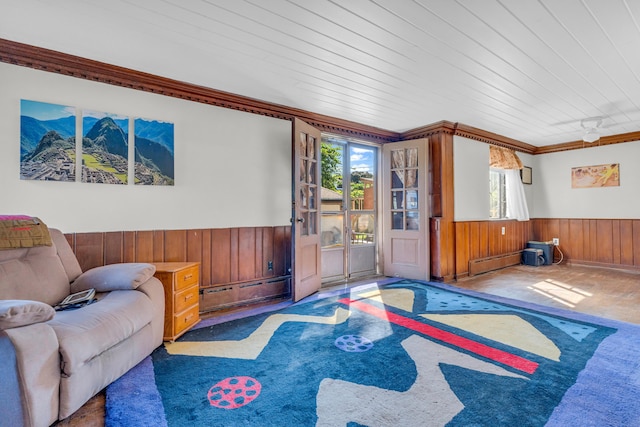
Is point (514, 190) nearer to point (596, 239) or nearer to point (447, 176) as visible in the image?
point (596, 239)

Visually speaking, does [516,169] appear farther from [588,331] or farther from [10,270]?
[10,270]

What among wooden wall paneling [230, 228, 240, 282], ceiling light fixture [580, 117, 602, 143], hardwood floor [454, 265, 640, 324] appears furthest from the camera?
ceiling light fixture [580, 117, 602, 143]

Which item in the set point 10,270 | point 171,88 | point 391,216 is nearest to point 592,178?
point 391,216

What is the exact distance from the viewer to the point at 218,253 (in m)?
3.37

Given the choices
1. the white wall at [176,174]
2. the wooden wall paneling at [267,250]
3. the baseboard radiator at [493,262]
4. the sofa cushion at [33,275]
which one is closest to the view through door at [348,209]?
the white wall at [176,174]

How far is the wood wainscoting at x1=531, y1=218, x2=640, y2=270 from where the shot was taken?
5176 millimetres

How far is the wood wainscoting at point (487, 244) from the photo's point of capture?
478 cm

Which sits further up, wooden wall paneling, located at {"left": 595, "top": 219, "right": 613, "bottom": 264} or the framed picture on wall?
the framed picture on wall

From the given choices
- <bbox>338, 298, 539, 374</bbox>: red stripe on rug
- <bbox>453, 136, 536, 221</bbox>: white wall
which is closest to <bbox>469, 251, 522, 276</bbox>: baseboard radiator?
<bbox>453, 136, 536, 221</bbox>: white wall

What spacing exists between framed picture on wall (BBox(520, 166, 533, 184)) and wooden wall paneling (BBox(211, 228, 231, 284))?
5.74 m

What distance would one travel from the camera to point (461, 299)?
3627mm

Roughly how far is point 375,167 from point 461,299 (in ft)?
7.80

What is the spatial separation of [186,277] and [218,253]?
67cm

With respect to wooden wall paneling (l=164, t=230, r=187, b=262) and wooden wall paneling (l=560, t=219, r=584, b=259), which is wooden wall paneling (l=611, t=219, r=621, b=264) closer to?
wooden wall paneling (l=560, t=219, r=584, b=259)
